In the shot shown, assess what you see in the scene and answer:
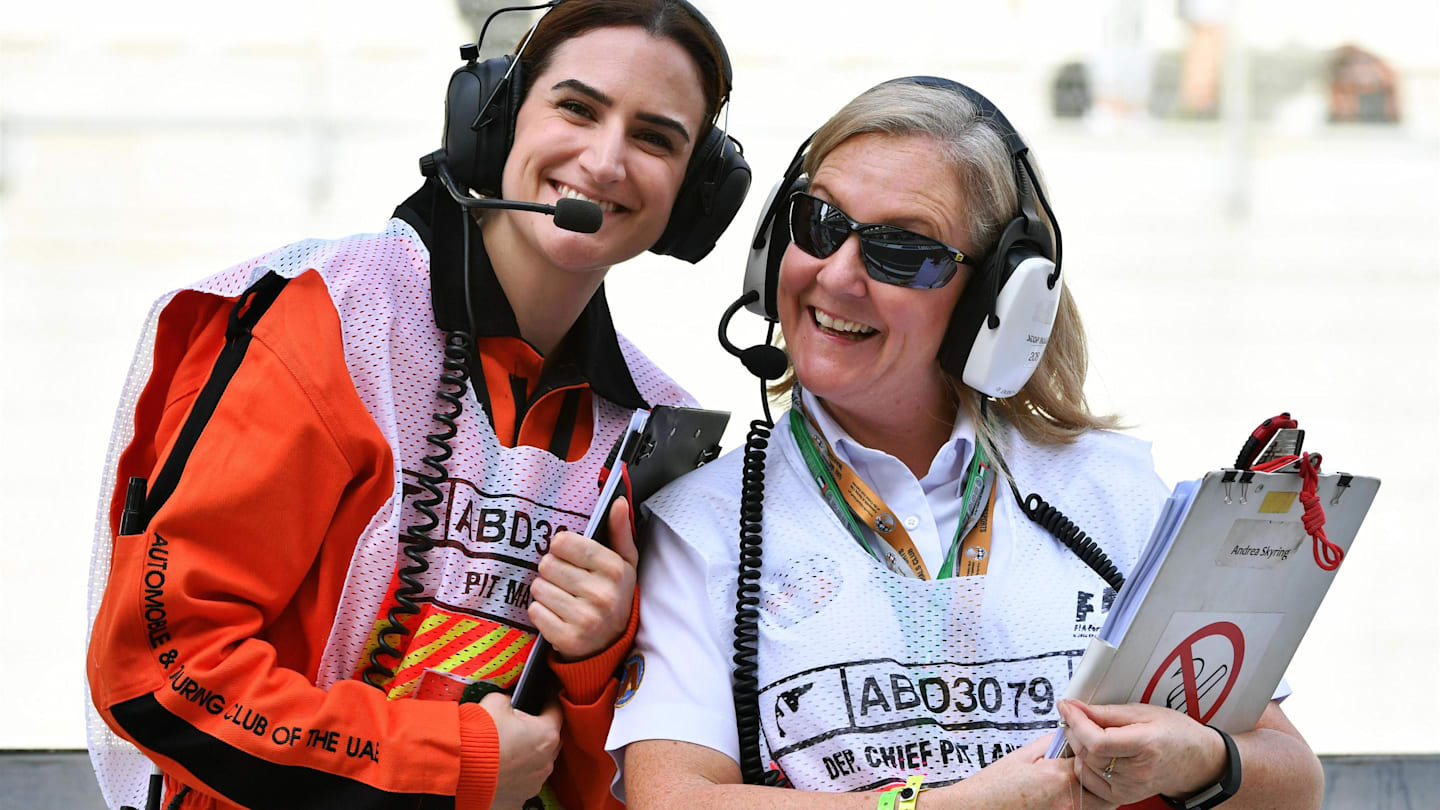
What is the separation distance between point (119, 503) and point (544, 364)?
1.92 ft

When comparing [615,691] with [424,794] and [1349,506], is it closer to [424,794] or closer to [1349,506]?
[424,794]

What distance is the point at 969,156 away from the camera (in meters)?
1.76

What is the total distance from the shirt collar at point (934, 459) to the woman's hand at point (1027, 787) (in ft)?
1.50

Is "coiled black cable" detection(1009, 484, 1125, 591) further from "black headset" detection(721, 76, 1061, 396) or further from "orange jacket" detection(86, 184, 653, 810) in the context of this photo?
"orange jacket" detection(86, 184, 653, 810)

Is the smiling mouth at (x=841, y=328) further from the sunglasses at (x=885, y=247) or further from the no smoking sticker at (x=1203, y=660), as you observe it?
the no smoking sticker at (x=1203, y=660)

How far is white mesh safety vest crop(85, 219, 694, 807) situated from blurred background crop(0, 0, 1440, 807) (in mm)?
2166

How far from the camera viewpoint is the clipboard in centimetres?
140

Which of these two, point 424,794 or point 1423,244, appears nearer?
point 424,794

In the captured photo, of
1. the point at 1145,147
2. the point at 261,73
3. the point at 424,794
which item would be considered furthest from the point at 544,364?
the point at 1145,147

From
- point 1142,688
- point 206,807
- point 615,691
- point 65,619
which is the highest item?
point 1142,688

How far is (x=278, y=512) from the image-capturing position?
153 cm

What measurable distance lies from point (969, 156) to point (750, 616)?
0.67 metres

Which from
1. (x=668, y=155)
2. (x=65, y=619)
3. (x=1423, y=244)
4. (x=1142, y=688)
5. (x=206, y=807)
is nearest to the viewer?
(x=1142, y=688)

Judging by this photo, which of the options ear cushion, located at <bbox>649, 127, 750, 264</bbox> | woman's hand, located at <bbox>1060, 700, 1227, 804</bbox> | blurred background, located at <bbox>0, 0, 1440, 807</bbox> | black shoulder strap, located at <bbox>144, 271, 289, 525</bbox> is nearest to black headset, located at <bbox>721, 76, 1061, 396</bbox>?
ear cushion, located at <bbox>649, 127, 750, 264</bbox>
